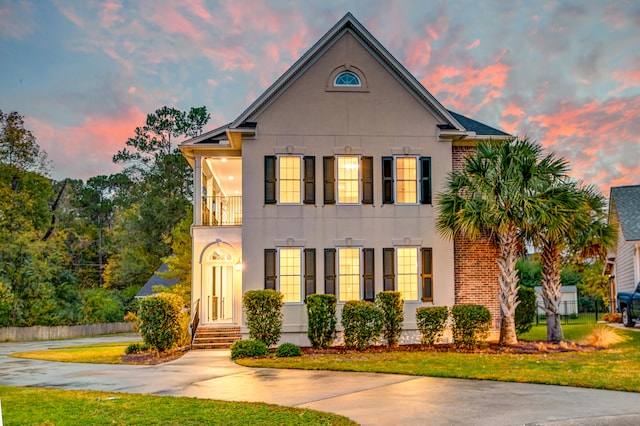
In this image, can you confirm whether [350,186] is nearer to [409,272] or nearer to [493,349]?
[409,272]

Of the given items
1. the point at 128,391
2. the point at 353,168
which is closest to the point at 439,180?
the point at 353,168

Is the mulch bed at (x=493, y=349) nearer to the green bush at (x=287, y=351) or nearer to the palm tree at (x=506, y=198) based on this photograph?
the palm tree at (x=506, y=198)

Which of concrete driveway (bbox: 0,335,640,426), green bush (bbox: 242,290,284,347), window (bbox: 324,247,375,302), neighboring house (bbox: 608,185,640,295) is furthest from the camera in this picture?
neighboring house (bbox: 608,185,640,295)

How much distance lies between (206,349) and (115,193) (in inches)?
2242

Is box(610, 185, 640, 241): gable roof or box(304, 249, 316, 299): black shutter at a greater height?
box(610, 185, 640, 241): gable roof

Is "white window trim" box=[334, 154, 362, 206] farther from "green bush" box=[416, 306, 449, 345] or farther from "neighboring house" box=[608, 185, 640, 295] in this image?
"neighboring house" box=[608, 185, 640, 295]

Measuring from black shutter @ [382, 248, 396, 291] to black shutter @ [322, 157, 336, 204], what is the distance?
246 cm

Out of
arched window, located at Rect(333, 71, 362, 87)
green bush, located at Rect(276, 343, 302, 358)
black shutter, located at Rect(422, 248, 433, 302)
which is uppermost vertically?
arched window, located at Rect(333, 71, 362, 87)

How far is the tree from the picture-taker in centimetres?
3772

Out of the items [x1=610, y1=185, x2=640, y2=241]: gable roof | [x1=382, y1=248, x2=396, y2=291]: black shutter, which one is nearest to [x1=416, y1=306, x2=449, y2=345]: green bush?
[x1=382, y1=248, x2=396, y2=291]: black shutter

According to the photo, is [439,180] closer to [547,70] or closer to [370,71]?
[370,71]

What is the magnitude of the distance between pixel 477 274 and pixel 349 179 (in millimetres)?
5435

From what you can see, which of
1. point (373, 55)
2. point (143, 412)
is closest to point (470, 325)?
point (373, 55)

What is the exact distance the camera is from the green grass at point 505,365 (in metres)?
12.1
